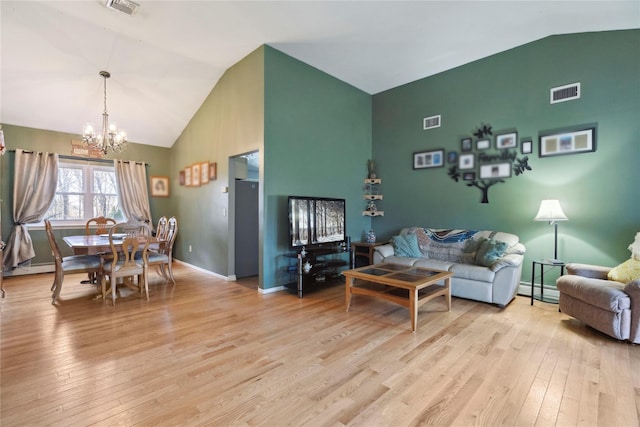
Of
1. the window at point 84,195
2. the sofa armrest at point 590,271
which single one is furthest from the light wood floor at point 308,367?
the window at point 84,195

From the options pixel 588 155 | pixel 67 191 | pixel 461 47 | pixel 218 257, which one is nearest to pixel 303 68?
pixel 461 47

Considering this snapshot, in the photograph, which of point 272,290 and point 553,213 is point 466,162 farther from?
point 272,290

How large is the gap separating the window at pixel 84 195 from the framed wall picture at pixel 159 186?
26.9 inches

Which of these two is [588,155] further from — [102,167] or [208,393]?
[102,167]

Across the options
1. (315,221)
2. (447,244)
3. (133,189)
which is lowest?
(447,244)

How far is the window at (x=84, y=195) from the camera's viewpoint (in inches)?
216

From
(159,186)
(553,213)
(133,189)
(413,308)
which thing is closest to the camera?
(413,308)

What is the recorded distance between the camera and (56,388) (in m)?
1.85

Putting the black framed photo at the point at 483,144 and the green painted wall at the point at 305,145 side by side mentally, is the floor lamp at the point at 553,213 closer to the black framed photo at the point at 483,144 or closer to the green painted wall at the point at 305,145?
the black framed photo at the point at 483,144

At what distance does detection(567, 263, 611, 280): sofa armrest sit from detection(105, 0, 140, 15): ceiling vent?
5.67 meters

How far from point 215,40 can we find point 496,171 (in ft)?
14.4

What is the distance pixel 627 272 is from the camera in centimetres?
278

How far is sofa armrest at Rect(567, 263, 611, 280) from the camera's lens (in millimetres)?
3049

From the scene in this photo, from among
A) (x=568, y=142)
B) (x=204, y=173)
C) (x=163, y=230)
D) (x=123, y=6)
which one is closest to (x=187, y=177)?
(x=204, y=173)
